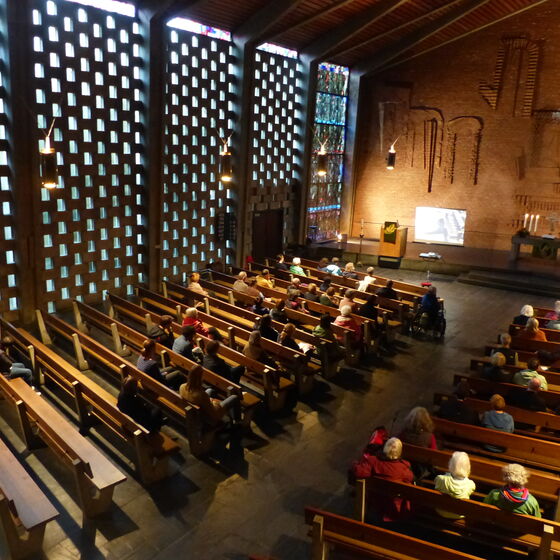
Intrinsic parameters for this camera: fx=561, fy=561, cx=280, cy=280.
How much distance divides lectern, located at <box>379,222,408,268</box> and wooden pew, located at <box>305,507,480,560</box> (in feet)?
43.3

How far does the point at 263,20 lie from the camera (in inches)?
533

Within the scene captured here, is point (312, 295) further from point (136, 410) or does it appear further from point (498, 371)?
point (136, 410)

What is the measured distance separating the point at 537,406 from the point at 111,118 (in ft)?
31.3

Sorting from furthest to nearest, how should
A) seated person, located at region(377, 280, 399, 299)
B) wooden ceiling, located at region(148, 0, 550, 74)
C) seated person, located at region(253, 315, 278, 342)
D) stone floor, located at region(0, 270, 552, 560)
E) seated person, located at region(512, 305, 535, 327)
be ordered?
wooden ceiling, located at region(148, 0, 550, 74), seated person, located at region(377, 280, 399, 299), seated person, located at region(512, 305, 535, 327), seated person, located at region(253, 315, 278, 342), stone floor, located at region(0, 270, 552, 560)

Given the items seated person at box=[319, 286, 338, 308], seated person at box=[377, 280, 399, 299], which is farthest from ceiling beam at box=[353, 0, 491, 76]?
seated person at box=[319, 286, 338, 308]

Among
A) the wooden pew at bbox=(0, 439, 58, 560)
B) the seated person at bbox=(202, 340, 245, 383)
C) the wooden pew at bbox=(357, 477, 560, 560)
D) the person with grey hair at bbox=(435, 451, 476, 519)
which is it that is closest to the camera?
the wooden pew at bbox=(357, 477, 560, 560)

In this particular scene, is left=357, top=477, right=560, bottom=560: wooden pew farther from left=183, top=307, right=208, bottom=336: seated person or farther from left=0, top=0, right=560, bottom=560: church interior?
left=183, top=307, right=208, bottom=336: seated person

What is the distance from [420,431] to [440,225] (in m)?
14.8

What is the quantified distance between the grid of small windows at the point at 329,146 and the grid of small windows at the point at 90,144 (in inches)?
303

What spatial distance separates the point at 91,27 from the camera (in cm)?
1096

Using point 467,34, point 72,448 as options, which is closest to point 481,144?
point 467,34

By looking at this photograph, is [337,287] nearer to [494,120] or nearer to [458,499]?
[458,499]

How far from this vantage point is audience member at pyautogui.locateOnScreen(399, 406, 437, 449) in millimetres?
5906

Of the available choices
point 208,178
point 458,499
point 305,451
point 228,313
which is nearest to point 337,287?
point 228,313
